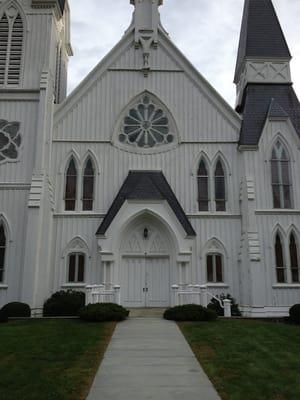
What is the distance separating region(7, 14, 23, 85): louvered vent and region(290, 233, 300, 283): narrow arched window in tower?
16.3 metres

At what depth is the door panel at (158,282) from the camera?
21828 mm

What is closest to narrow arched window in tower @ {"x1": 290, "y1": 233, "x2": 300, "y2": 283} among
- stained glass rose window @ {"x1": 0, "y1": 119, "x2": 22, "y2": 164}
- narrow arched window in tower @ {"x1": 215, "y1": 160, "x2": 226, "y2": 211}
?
narrow arched window in tower @ {"x1": 215, "y1": 160, "x2": 226, "y2": 211}

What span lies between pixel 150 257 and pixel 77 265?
3642 millimetres

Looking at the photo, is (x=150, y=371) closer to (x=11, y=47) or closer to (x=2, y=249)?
(x=2, y=249)

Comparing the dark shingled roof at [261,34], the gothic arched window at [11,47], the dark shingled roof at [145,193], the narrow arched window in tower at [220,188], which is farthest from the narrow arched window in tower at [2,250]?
the dark shingled roof at [261,34]

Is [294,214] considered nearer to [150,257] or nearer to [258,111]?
[258,111]

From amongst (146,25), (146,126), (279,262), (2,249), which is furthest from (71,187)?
(279,262)

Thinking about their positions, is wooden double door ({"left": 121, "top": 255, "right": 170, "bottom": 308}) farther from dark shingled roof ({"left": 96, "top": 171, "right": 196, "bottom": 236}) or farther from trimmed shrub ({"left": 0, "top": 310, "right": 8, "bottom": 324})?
trimmed shrub ({"left": 0, "top": 310, "right": 8, "bottom": 324})

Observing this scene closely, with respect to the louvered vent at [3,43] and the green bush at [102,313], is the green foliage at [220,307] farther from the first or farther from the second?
the louvered vent at [3,43]

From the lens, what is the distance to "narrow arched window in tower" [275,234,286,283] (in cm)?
2162

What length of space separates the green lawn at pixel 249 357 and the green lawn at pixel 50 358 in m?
2.51

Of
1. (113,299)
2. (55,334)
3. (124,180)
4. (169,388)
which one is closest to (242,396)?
(169,388)

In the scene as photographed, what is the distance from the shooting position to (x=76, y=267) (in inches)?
868

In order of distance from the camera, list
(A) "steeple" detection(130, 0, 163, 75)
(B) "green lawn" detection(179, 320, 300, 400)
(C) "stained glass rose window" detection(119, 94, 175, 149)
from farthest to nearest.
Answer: (A) "steeple" detection(130, 0, 163, 75) < (C) "stained glass rose window" detection(119, 94, 175, 149) < (B) "green lawn" detection(179, 320, 300, 400)
